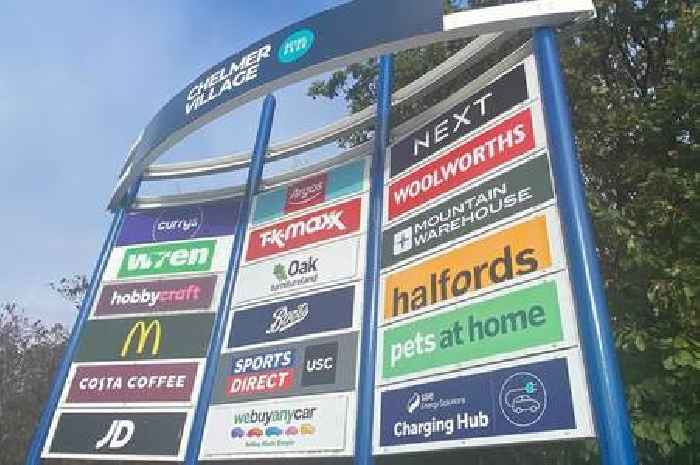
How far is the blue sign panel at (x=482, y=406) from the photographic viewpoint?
181 inches

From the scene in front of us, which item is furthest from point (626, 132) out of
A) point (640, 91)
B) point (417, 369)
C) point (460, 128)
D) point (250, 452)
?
point (250, 452)

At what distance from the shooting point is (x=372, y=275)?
22.2ft

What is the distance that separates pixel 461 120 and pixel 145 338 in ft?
15.8

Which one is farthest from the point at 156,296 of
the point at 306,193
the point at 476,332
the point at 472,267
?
the point at 476,332

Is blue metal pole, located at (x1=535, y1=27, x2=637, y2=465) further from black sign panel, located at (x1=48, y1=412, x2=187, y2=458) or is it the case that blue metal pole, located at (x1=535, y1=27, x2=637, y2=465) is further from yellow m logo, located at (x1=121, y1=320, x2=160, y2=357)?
yellow m logo, located at (x1=121, y1=320, x2=160, y2=357)

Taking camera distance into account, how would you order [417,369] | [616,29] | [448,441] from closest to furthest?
[448,441]
[417,369]
[616,29]

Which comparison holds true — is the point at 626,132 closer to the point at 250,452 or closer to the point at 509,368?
the point at 509,368

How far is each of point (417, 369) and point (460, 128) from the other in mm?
2619

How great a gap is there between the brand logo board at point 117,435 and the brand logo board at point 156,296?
141 cm

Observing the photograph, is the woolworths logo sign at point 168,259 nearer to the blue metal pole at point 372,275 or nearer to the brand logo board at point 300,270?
the brand logo board at point 300,270

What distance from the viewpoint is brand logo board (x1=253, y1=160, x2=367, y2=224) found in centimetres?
802

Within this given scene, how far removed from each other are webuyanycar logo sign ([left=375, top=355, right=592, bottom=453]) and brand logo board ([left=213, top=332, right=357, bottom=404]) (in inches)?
30.7

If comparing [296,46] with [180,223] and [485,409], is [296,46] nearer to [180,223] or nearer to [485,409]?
[180,223]

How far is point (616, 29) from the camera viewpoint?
11.9m
